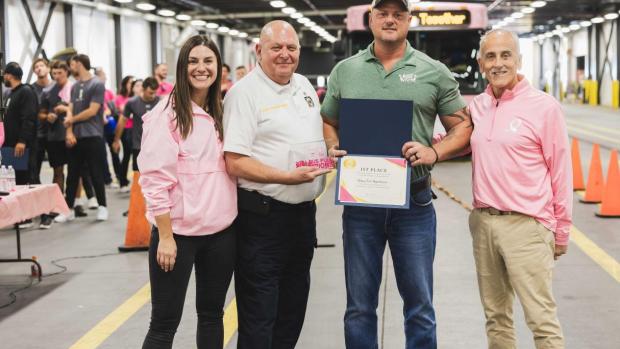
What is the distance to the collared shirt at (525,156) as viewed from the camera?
12.6 ft

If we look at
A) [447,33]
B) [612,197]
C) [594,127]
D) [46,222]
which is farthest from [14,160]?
[594,127]

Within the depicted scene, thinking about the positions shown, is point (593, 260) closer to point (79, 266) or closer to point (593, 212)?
point (593, 212)

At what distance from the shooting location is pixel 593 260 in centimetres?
768

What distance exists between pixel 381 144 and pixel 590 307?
3.08m

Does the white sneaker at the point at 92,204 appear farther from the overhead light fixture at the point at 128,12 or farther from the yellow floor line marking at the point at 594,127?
the overhead light fixture at the point at 128,12

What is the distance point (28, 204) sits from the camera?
277 inches

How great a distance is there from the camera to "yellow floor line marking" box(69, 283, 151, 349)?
18.0 ft

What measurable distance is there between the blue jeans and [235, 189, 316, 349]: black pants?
243 mm

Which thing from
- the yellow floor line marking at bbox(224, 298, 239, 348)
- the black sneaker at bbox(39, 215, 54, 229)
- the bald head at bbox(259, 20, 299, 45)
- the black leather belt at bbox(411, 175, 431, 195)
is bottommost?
the yellow floor line marking at bbox(224, 298, 239, 348)

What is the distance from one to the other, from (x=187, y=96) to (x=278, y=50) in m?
0.50

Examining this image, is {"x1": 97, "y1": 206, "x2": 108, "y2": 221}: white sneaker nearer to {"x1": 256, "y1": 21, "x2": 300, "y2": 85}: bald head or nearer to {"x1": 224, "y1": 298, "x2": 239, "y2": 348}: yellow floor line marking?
{"x1": 224, "y1": 298, "x2": 239, "y2": 348}: yellow floor line marking

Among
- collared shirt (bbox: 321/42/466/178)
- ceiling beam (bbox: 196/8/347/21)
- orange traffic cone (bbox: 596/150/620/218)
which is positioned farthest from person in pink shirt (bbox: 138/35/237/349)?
ceiling beam (bbox: 196/8/347/21)

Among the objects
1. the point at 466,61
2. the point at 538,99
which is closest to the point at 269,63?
the point at 538,99

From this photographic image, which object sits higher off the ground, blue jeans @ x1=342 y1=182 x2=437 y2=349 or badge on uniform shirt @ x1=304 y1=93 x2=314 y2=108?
badge on uniform shirt @ x1=304 y1=93 x2=314 y2=108
